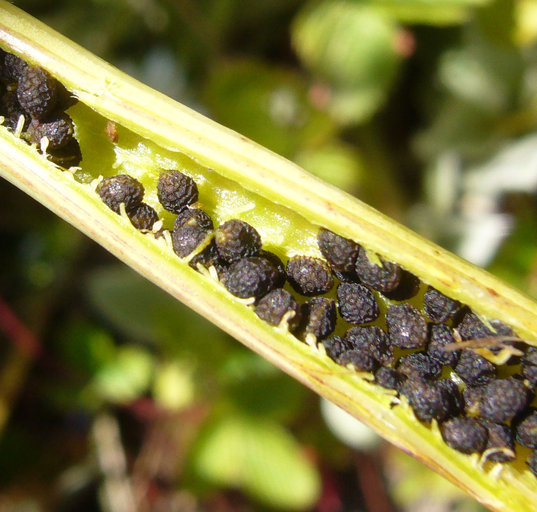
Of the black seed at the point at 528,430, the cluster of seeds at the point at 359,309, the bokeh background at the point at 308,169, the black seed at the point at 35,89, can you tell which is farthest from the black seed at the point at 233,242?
the bokeh background at the point at 308,169

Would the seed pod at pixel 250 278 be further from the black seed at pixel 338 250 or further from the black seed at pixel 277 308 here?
the black seed at pixel 338 250

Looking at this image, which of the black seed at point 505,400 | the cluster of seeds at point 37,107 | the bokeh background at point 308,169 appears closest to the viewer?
the black seed at point 505,400

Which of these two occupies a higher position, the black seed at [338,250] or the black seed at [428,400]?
the black seed at [338,250]

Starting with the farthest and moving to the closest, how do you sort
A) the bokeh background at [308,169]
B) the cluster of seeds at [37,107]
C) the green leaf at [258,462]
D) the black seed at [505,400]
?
1. the green leaf at [258,462]
2. the bokeh background at [308,169]
3. the cluster of seeds at [37,107]
4. the black seed at [505,400]

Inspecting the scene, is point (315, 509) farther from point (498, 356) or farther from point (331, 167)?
point (498, 356)

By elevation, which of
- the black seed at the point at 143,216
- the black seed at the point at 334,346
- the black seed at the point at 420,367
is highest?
the black seed at the point at 420,367

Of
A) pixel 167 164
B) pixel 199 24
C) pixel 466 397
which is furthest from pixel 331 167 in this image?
pixel 466 397

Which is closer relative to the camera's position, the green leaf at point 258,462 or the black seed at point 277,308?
the black seed at point 277,308
